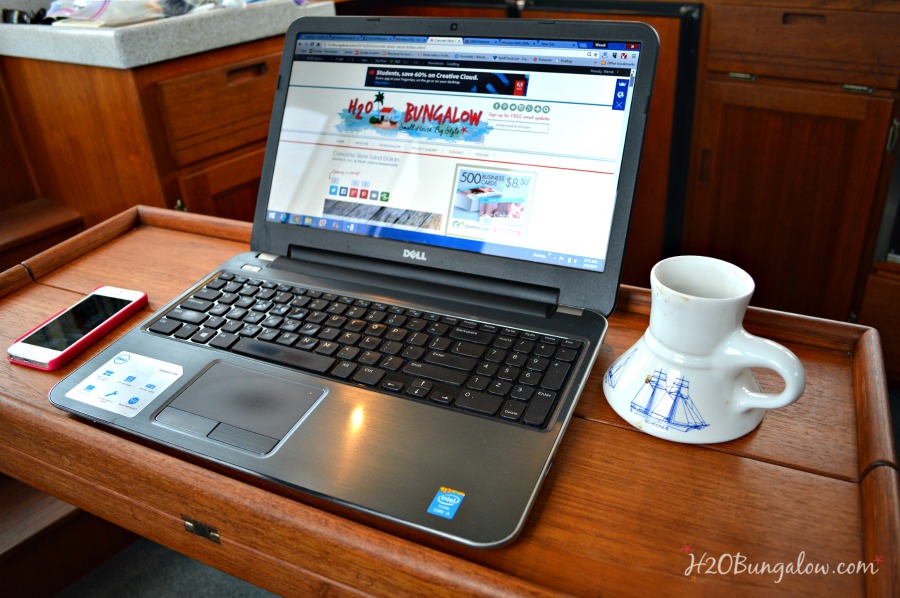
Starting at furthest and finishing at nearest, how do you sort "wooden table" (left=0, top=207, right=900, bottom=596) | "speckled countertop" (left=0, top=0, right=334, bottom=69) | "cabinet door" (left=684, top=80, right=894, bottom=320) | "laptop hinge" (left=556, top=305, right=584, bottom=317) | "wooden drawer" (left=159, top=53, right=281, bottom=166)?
"cabinet door" (left=684, top=80, right=894, bottom=320)
"wooden drawer" (left=159, top=53, right=281, bottom=166)
"speckled countertop" (left=0, top=0, right=334, bottom=69)
"laptop hinge" (left=556, top=305, right=584, bottom=317)
"wooden table" (left=0, top=207, right=900, bottom=596)

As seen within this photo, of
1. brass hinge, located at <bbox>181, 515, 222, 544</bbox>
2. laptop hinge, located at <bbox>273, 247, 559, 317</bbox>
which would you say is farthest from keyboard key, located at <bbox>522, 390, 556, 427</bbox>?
brass hinge, located at <bbox>181, 515, 222, 544</bbox>

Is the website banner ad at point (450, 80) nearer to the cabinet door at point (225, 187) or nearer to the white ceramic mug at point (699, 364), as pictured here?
the white ceramic mug at point (699, 364)

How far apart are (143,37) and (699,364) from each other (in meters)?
1.15

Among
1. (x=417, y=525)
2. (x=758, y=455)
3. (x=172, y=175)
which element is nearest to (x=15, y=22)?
(x=172, y=175)

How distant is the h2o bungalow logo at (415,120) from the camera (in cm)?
67

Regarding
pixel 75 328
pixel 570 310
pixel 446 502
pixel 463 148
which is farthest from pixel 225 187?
pixel 446 502

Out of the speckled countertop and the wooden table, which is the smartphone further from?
the speckled countertop

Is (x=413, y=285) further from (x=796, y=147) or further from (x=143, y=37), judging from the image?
(x=796, y=147)

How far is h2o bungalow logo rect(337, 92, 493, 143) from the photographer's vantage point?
67cm

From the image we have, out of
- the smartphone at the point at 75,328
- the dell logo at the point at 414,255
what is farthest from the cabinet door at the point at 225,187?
the dell logo at the point at 414,255

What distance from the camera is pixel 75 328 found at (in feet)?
2.24

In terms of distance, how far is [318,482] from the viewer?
0.48m

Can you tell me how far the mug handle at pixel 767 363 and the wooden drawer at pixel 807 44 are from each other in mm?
1188

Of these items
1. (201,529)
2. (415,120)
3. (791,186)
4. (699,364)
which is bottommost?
(791,186)
